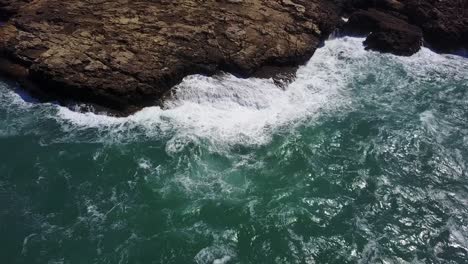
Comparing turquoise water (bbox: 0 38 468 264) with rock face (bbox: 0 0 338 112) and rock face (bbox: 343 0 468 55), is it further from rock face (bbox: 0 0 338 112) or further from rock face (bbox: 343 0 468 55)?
rock face (bbox: 343 0 468 55)

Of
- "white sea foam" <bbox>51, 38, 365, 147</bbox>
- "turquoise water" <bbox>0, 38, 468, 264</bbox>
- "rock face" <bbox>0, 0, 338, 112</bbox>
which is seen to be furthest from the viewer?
"rock face" <bbox>0, 0, 338, 112</bbox>

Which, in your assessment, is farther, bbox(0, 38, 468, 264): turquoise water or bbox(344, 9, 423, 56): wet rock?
bbox(344, 9, 423, 56): wet rock

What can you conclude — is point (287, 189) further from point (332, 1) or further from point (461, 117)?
point (332, 1)

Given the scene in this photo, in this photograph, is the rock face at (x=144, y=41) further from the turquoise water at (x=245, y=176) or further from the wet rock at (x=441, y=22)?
the wet rock at (x=441, y=22)

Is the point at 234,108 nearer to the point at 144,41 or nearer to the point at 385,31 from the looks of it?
the point at 144,41

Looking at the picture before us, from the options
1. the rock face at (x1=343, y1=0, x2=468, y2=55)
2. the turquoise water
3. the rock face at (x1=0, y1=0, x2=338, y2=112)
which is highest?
the rock face at (x1=343, y1=0, x2=468, y2=55)

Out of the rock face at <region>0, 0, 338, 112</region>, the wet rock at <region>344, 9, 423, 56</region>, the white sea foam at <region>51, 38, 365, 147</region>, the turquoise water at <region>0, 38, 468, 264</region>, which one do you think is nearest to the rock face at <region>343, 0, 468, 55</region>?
the wet rock at <region>344, 9, 423, 56</region>
